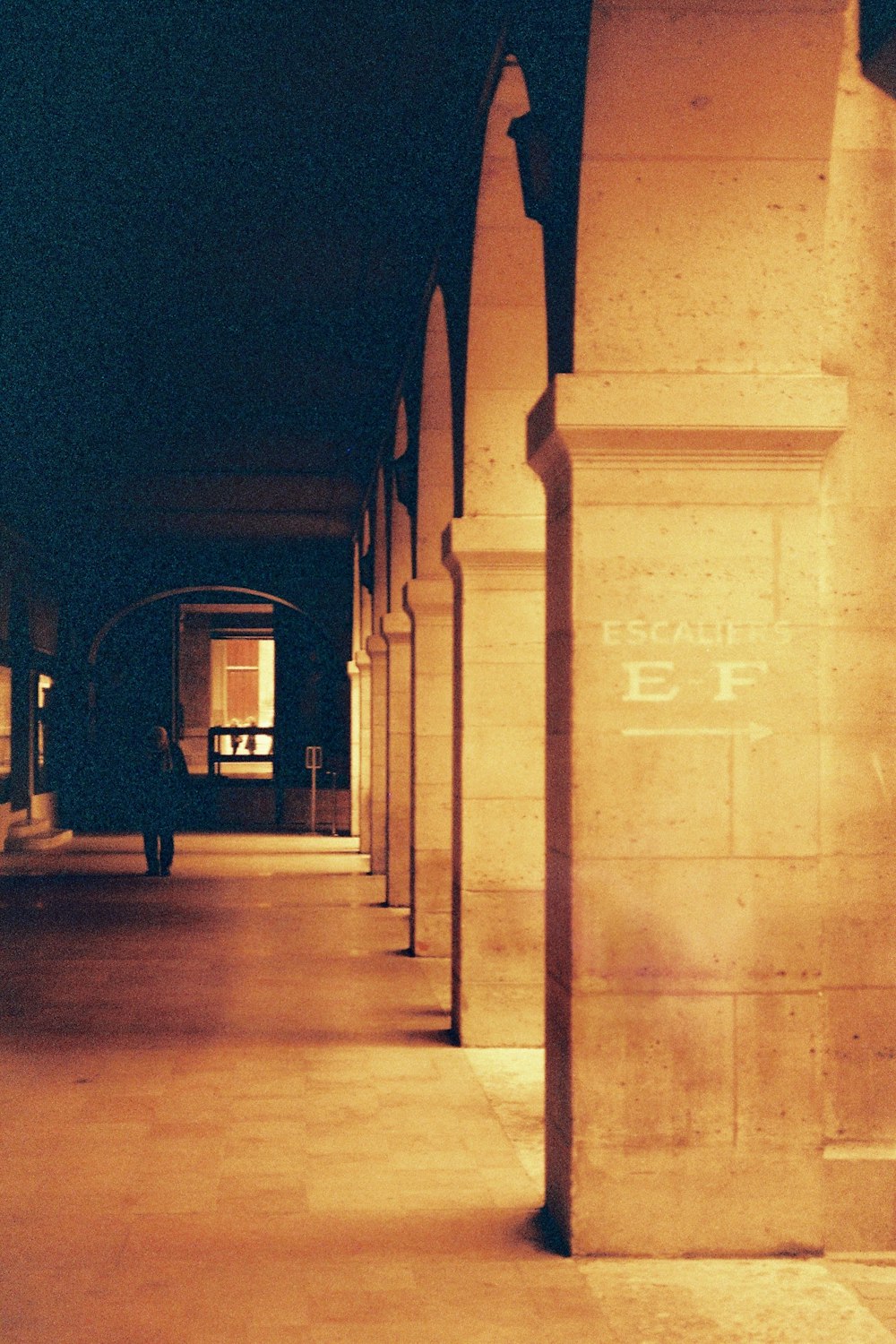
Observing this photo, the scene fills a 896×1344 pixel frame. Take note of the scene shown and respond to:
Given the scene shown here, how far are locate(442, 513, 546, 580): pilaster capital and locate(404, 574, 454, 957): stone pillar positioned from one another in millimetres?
2407

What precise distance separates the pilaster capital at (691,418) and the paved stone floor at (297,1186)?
2.39 metres

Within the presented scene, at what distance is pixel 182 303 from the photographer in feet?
36.8

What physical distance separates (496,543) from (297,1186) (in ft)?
11.1

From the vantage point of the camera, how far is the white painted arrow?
196 inches

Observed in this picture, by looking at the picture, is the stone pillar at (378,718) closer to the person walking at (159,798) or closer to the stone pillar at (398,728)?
the stone pillar at (398,728)

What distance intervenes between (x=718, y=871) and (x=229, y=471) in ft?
45.3

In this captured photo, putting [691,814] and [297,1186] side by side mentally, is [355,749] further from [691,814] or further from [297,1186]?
[691,814]

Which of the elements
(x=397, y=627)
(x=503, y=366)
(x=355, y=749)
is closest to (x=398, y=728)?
(x=397, y=627)

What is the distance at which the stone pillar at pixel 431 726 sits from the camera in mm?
10555

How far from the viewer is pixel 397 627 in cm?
1351

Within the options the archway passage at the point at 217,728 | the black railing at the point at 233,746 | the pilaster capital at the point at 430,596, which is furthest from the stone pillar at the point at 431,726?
the black railing at the point at 233,746

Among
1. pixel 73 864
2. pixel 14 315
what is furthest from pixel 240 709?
pixel 14 315

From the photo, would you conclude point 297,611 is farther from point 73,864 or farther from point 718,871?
point 718,871

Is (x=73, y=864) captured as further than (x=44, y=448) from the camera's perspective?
Yes
